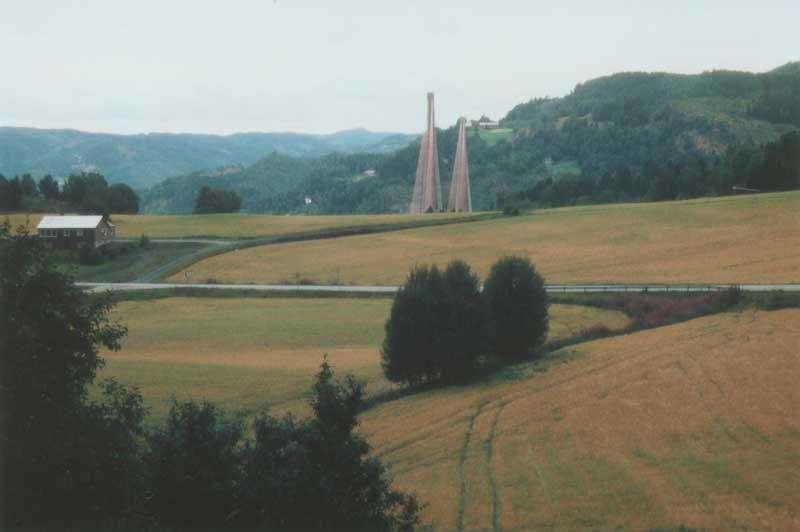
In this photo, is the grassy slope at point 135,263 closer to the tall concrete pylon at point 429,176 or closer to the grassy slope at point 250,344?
the grassy slope at point 250,344

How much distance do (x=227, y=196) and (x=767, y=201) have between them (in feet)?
241

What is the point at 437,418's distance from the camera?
2625 centimetres

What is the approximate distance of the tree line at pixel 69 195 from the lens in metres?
95.8

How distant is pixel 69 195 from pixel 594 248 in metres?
77.9

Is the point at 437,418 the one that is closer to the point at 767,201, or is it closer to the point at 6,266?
the point at 6,266

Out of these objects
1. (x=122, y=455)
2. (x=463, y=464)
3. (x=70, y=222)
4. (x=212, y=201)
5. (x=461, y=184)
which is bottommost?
(x=463, y=464)

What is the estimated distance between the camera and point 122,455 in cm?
1439

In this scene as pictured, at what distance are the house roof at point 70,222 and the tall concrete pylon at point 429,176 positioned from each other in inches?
1747

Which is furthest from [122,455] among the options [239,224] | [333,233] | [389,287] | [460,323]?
[239,224]

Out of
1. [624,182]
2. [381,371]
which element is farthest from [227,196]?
[381,371]

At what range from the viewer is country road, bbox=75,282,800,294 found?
43656mm

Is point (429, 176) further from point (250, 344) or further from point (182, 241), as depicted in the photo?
point (250, 344)

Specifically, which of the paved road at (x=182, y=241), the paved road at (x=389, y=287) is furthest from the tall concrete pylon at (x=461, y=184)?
the paved road at (x=389, y=287)

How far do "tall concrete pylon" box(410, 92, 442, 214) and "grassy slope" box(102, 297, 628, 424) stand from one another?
52.7 meters
